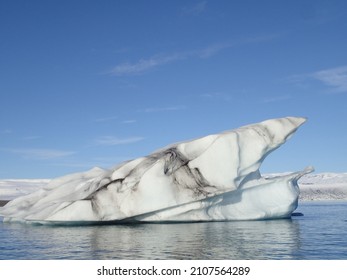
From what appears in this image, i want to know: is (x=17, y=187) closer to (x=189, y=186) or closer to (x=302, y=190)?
(x=302, y=190)

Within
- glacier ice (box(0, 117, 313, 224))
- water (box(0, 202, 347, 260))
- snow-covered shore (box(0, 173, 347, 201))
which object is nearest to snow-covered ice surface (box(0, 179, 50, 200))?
snow-covered shore (box(0, 173, 347, 201))

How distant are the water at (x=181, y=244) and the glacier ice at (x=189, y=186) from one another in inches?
78.2

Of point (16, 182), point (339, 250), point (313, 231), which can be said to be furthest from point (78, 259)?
point (16, 182)

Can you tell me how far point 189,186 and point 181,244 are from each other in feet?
21.5

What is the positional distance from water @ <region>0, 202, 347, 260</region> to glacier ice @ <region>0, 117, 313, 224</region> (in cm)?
199

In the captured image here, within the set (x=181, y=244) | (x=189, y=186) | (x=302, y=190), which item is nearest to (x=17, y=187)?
(x=302, y=190)

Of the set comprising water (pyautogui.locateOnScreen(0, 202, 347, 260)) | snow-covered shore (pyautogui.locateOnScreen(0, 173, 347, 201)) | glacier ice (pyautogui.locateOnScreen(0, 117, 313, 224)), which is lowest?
water (pyautogui.locateOnScreen(0, 202, 347, 260))

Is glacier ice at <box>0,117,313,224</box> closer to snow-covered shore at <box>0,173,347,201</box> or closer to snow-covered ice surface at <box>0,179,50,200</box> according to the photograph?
snow-covered shore at <box>0,173,347,201</box>

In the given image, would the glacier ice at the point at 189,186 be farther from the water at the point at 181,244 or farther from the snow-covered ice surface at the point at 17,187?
the snow-covered ice surface at the point at 17,187

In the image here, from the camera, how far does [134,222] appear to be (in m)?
20.5

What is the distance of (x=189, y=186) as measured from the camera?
1912 cm

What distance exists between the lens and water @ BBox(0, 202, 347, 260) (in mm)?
11133
